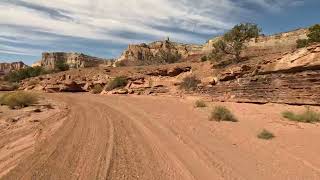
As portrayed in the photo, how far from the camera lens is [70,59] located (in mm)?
151750

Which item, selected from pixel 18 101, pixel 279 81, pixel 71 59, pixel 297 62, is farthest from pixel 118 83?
pixel 71 59

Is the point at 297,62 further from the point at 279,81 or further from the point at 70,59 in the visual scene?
the point at 70,59

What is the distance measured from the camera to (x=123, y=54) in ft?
417

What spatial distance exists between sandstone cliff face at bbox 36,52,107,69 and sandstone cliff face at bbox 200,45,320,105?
4578 inches

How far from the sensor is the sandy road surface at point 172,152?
26.7 ft

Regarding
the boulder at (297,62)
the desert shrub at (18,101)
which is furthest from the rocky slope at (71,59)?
the boulder at (297,62)

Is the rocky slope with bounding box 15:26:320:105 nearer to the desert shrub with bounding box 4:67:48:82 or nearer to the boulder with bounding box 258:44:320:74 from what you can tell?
the boulder with bounding box 258:44:320:74

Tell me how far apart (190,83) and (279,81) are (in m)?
12.2

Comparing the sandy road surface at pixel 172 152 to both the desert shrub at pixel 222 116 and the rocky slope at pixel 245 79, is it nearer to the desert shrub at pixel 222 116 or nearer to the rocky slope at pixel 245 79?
the desert shrub at pixel 222 116

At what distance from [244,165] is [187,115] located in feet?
36.7

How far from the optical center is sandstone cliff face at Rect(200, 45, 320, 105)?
20.6 metres

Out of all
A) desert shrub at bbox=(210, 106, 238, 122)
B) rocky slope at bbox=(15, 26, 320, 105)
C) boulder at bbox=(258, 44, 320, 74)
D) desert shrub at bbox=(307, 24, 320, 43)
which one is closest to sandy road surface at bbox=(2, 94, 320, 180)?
desert shrub at bbox=(210, 106, 238, 122)

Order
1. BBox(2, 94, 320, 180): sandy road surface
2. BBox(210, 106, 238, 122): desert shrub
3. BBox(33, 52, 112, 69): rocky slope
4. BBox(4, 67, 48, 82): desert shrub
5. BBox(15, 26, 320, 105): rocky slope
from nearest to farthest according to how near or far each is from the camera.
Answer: BBox(2, 94, 320, 180): sandy road surface, BBox(210, 106, 238, 122): desert shrub, BBox(15, 26, 320, 105): rocky slope, BBox(4, 67, 48, 82): desert shrub, BBox(33, 52, 112, 69): rocky slope

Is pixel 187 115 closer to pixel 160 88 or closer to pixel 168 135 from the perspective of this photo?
pixel 168 135
